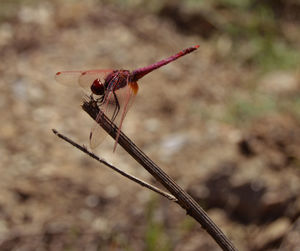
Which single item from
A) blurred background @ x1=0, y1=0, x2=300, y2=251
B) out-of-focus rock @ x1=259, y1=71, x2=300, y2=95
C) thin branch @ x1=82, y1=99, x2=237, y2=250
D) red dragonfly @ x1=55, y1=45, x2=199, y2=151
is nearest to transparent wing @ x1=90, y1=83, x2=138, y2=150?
red dragonfly @ x1=55, y1=45, x2=199, y2=151

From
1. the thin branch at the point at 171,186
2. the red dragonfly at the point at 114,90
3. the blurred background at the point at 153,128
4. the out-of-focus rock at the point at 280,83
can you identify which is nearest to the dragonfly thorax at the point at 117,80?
the red dragonfly at the point at 114,90

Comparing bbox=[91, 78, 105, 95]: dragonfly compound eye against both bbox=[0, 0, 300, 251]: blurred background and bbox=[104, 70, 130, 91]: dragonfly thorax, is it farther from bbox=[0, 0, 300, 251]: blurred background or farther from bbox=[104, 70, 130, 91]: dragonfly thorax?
bbox=[0, 0, 300, 251]: blurred background

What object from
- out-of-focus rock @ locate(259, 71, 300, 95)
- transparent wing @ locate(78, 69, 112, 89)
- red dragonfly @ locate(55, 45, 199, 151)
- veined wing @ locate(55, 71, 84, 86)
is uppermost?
red dragonfly @ locate(55, 45, 199, 151)

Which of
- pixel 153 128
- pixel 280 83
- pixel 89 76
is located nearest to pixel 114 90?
pixel 89 76

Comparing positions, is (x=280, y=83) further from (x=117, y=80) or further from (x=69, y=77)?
(x=117, y=80)

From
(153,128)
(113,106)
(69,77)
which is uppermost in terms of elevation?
(113,106)

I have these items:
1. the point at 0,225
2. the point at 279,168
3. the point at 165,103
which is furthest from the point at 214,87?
the point at 0,225
